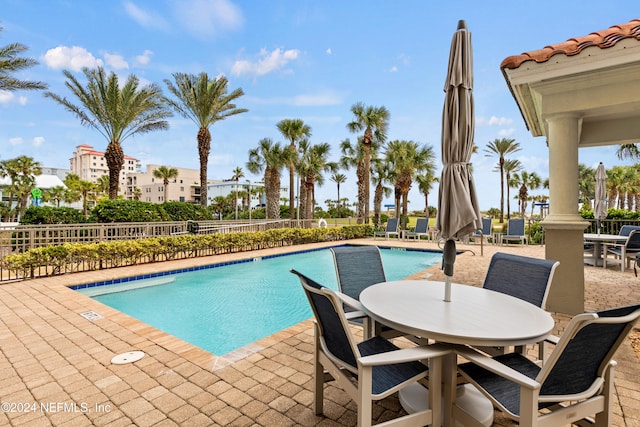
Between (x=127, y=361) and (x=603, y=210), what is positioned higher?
(x=603, y=210)

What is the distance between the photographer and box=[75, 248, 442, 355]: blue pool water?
440 cm

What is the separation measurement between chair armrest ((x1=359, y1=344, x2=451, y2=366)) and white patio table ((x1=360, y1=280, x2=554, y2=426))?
0.25 ft

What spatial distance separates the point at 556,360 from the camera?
1404mm

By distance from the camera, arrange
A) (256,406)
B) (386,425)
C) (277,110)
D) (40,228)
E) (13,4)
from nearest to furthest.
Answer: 1. (386,425)
2. (256,406)
3. (40,228)
4. (13,4)
5. (277,110)

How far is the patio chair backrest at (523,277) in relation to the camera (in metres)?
2.50

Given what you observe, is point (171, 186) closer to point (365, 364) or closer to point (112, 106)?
point (112, 106)

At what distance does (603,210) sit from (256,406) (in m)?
10.0

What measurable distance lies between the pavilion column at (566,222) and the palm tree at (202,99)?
15.5 metres

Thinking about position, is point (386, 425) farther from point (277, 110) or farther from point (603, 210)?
point (277, 110)

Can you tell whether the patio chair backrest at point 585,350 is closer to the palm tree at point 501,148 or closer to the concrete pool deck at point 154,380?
the concrete pool deck at point 154,380

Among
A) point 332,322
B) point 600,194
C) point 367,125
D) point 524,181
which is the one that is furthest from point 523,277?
point 524,181

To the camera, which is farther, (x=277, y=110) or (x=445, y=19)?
(x=277, y=110)

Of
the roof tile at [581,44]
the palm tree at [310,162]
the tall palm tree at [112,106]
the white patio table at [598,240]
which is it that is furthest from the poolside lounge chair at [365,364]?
the palm tree at [310,162]

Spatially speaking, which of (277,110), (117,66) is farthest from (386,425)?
(277,110)
